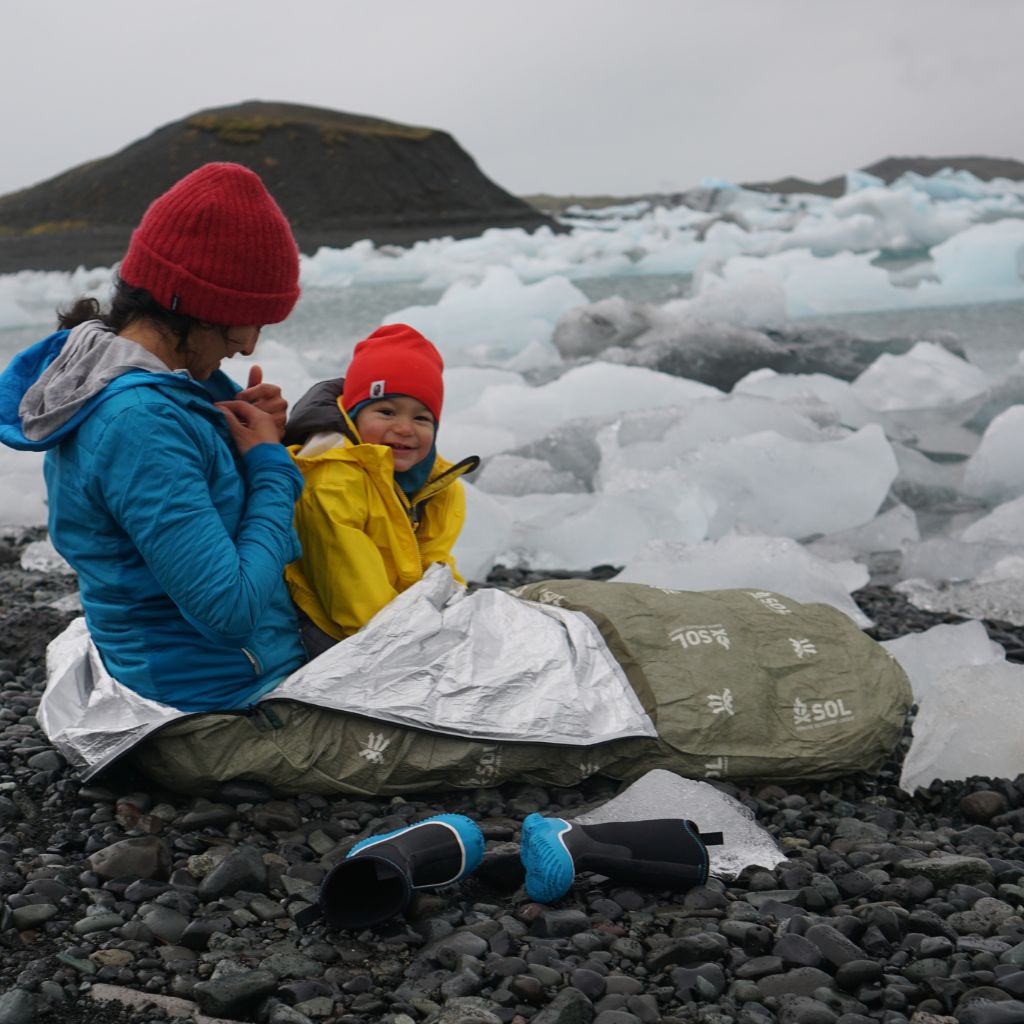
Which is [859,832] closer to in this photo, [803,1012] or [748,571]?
[803,1012]

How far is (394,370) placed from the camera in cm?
271

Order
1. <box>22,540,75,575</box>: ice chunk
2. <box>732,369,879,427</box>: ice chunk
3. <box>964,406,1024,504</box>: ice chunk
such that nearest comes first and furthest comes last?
<box>22,540,75,575</box>: ice chunk
<box>964,406,1024,504</box>: ice chunk
<box>732,369,879,427</box>: ice chunk

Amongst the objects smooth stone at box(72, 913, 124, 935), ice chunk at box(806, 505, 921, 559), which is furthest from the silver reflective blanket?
ice chunk at box(806, 505, 921, 559)

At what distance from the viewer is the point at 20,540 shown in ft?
17.5

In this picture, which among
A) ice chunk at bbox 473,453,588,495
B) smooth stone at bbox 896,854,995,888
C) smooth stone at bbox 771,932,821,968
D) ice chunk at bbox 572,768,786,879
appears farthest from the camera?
ice chunk at bbox 473,453,588,495

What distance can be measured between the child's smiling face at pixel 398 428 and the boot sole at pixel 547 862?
0.96 meters

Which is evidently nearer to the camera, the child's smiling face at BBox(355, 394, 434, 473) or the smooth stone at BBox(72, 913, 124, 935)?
the smooth stone at BBox(72, 913, 124, 935)

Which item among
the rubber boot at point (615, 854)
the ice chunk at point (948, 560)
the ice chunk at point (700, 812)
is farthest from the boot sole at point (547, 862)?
the ice chunk at point (948, 560)

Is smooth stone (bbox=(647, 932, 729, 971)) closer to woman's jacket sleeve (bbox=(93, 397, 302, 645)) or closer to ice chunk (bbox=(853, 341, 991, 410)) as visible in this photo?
woman's jacket sleeve (bbox=(93, 397, 302, 645))

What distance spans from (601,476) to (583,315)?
17.7 feet

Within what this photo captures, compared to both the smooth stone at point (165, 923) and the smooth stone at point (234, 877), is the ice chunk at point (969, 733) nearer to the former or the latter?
the smooth stone at point (234, 877)

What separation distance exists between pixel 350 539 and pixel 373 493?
0.43 ft

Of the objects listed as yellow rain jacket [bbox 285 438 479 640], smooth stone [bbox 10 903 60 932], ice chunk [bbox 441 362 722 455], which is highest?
yellow rain jacket [bbox 285 438 479 640]

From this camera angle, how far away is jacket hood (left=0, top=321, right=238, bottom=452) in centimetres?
212
